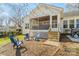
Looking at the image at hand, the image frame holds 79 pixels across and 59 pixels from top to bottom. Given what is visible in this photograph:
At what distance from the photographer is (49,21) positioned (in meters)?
2.75

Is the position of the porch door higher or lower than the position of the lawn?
higher

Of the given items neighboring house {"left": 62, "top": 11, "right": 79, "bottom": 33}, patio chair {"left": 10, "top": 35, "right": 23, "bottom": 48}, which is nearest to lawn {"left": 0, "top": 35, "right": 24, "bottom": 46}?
patio chair {"left": 10, "top": 35, "right": 23, "bottom": 48}

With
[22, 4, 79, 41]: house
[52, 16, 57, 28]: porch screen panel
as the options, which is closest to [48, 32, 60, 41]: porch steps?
[22, 4, 79, 41]: house

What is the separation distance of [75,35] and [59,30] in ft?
0.79

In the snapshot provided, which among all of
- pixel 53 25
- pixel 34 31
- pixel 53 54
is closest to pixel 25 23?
pixel 34 31

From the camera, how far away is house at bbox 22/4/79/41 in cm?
272

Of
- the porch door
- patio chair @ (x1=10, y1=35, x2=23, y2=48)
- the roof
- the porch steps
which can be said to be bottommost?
patio chair @ (x1=10, y1=35, x2=23, y2=48)

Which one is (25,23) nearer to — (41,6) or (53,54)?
(41,6)

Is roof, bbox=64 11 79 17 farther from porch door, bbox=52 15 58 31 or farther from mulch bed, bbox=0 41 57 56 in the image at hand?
mulch bed, bbox=0 41 57 56

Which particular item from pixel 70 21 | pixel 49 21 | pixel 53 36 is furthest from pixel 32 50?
pixel 70 21

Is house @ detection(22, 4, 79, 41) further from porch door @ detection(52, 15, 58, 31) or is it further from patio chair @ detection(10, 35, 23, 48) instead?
patio chair @ detection(10, 35, 23, 48)

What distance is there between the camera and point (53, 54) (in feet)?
8.96

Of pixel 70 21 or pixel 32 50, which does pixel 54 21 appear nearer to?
pixel 70 21

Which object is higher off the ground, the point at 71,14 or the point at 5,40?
the point at 71,14
